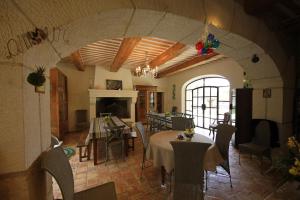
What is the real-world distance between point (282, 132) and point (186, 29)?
9.63 ft

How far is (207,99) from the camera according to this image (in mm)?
6820

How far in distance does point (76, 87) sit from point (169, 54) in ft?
14.6

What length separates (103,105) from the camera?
278 inches

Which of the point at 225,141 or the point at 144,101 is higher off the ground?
the point at 144,101

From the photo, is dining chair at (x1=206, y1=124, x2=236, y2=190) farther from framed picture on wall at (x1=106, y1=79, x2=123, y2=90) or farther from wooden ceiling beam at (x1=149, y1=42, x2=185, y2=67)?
framed picture on wall at (x1=106, y1=79, x2=123, y2=90)

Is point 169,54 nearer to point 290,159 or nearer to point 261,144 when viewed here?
point 261,144

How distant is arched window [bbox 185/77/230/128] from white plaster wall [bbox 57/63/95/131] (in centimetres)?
485

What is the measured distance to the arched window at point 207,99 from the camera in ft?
20.0

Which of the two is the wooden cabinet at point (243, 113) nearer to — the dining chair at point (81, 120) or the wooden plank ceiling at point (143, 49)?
the wooden plank ceiling at point (143, 49)

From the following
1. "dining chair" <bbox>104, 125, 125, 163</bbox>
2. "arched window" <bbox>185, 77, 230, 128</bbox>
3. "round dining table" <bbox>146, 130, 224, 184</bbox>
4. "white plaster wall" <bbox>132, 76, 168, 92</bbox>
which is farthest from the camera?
"white plaster wall" <bbox>132, 76, 168, 92</bbox>

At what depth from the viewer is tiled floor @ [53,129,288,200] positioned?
7.13ft

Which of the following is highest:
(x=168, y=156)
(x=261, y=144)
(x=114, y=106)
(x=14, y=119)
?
(x=14, y=119)

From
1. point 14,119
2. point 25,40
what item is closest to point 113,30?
point 25,40

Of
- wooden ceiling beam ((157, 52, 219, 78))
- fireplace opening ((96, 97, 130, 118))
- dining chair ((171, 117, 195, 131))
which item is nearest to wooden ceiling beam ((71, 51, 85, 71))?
fireplace opening ((96, 97, 130, 118))
